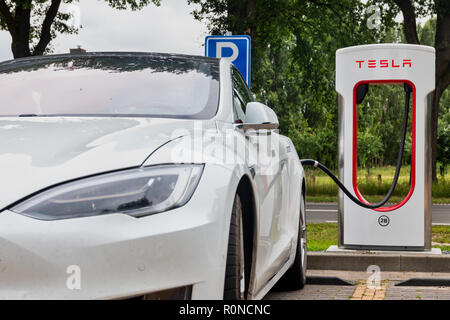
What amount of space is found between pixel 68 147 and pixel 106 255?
1.73ft

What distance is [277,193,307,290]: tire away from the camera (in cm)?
550

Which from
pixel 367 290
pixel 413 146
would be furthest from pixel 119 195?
pixel 413 146

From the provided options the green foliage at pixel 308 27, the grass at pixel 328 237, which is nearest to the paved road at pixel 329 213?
the grass at pixel 328 237

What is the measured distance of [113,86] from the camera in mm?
3842

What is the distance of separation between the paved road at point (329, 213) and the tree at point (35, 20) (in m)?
8.72

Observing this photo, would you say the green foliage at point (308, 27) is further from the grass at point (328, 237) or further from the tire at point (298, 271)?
the tire at point (298, 271)

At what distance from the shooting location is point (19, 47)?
66.1 ft

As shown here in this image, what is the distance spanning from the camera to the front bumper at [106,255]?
2.39 meters

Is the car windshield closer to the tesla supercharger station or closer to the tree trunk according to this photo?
the tesla supercharger station

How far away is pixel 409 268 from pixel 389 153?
52.5 meters

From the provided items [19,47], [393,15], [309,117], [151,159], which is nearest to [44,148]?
[151,159]

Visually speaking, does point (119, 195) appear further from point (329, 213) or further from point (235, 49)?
point (329, 213)
